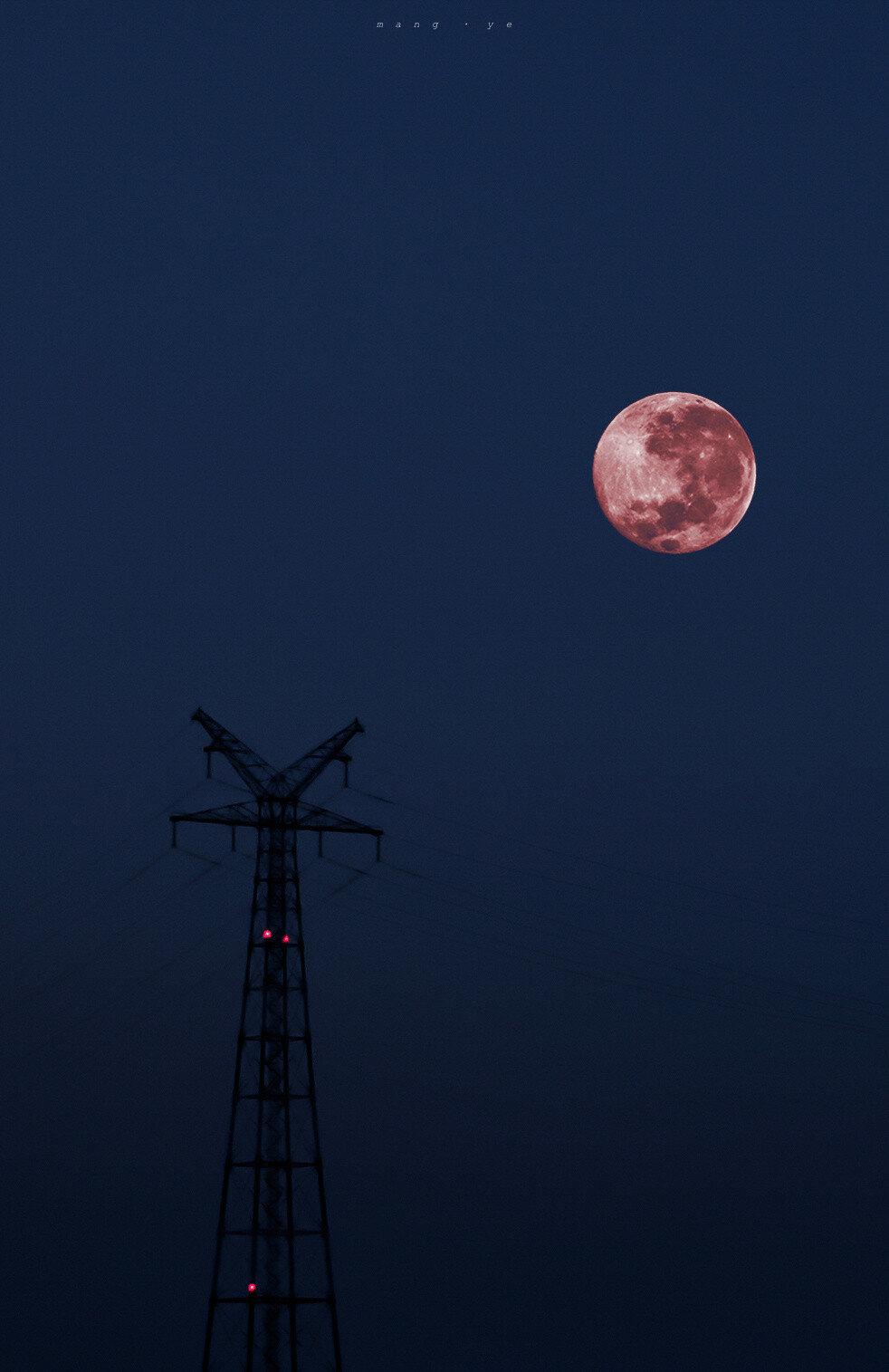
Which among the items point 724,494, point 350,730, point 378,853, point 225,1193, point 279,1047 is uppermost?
point 724,494

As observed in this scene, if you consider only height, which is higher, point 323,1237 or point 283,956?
point 283,956

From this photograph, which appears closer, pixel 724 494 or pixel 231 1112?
pixel 231 1112

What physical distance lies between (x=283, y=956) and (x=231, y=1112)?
185 inches

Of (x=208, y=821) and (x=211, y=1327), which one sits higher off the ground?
(x=208, y=821)

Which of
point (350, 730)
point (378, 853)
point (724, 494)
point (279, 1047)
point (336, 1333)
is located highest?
point (724, 494)

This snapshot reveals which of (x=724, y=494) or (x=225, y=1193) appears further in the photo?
(x=724, y=494)

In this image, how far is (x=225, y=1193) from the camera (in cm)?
5512

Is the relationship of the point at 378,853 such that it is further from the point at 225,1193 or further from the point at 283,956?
the point at 225,1193

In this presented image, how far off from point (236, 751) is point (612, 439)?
1578 cm

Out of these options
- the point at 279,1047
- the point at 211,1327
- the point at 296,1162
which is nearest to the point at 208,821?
the point at 279,1047

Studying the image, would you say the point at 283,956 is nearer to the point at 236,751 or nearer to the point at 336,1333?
the point at 236,751

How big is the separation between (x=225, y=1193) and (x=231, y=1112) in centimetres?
231

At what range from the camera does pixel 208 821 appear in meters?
55.9

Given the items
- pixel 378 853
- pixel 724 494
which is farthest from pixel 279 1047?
pixel 724 494
